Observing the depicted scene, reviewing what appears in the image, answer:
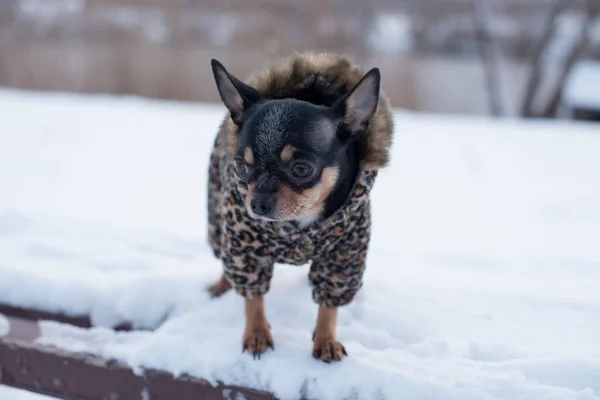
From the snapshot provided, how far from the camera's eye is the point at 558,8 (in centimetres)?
812

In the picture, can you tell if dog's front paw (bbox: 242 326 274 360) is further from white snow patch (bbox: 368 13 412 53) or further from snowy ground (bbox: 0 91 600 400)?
white snow patch (bbox: 368 13 412 53)

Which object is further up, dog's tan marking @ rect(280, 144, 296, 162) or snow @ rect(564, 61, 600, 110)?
snow @ rect(564, 61, 600, 110)

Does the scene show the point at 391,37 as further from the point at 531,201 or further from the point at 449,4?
the point at 531,201

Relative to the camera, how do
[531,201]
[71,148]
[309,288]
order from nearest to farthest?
[309,288] → [531,201] → [71,148]

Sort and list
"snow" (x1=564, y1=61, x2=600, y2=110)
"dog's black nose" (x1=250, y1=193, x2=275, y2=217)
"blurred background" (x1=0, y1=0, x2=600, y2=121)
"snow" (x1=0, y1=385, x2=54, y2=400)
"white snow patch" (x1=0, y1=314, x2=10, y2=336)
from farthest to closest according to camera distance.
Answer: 1. "blurred background" (x1=0, y1=0, x2=600, y2=121)
2. "snow" (x1=564, y1=61, x2=600, y2=110)
3. "snow" (x1=0, y1=385, x2=54, y2=400)
4. "white snow patch" (x1=0, y1=314, x2=10, y2=336)
5. "dog's black nose" (x1=250, y1=193, x2=275, y2=217)

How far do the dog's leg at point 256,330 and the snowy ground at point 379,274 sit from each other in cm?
5

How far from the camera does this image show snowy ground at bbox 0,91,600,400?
163 centimetres

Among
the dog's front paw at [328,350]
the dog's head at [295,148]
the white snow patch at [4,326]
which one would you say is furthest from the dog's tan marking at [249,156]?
the white snow patch at [4,326]

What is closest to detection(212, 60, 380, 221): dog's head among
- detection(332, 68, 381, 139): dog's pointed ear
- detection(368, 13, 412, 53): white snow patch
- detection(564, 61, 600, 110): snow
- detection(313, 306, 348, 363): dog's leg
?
detection(332, 68, 381, 139): dog's pointed ear

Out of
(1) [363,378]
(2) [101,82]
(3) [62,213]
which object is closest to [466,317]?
(1) [363,378]

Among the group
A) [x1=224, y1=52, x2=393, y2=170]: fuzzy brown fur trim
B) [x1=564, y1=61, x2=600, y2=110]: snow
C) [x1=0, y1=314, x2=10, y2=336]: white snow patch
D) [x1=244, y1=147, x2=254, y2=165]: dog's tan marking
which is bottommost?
[x1=0, y1=314, x2=10, y2=336]: white snow patch

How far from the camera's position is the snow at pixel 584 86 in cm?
803

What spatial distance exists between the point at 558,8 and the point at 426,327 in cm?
790

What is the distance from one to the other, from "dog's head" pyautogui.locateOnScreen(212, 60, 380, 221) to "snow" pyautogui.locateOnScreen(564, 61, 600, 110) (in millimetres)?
7725
